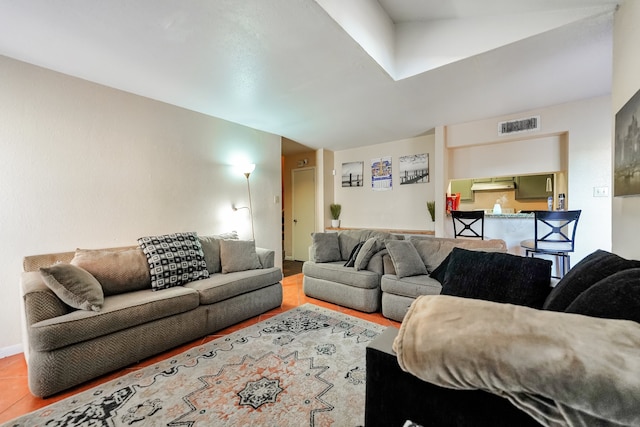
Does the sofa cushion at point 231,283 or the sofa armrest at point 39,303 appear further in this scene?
the sofa cushion at point 231,283

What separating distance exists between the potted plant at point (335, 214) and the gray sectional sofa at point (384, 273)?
2.21m

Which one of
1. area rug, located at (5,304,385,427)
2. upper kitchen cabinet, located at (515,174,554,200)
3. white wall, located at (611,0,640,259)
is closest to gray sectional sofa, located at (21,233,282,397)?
area rug, located at (5,304,385,427)

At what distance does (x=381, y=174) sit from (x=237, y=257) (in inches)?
131

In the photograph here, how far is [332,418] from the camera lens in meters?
1.41

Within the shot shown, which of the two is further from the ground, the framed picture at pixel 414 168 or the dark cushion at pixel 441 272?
the framed picture at pixel 414 168

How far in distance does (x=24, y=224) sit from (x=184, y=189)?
1408mm

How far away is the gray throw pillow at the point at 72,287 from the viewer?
5.68 feet

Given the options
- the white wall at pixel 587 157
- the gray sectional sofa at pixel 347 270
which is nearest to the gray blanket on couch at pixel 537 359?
the gray sectional sofa at pixel 347 270

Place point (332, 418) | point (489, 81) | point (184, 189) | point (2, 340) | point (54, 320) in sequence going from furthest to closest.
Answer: point (184, 189) → point (489, 81) → point (2, 340) → point (54, 320) → point (332, 418)

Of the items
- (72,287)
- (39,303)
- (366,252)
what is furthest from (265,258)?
(39,303)

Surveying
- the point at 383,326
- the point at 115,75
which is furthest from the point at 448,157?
the point at 115,75

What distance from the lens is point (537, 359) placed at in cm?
62

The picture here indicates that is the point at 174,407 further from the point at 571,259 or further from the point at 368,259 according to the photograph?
the point at 571,259

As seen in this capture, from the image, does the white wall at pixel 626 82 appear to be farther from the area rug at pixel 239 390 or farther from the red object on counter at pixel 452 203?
the red object on counter at pixel 452 203
